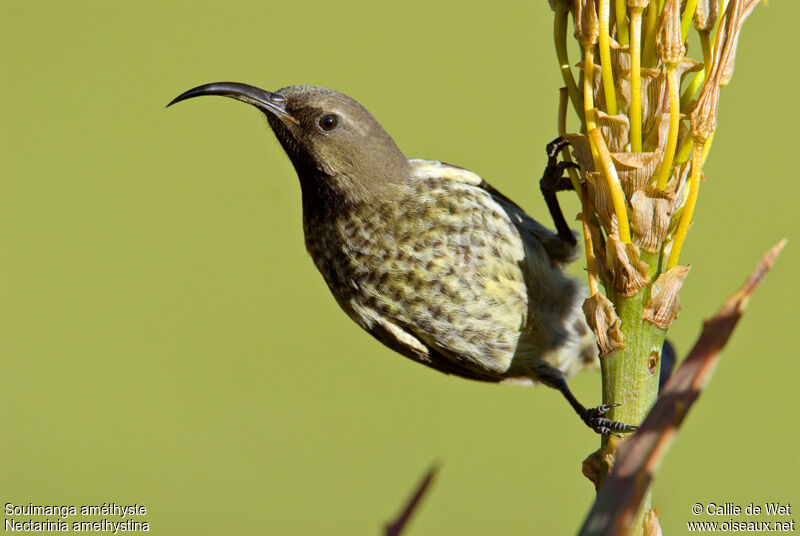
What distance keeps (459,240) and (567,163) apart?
26.3 inches

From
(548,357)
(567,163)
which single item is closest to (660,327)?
(567,163)

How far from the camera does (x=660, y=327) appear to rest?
1.00m

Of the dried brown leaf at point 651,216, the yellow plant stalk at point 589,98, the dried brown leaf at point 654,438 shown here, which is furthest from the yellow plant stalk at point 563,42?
the dried brown leaf at point 654,438

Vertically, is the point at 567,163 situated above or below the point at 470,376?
above

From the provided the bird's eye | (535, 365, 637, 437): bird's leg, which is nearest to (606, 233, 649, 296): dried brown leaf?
(535, 365, 637, 437): bird's leg

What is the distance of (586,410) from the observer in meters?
1.44

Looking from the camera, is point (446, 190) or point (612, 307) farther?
point (446, 190)

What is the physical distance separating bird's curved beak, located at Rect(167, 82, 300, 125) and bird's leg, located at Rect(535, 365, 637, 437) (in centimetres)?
83

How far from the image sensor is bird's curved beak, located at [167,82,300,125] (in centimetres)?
169

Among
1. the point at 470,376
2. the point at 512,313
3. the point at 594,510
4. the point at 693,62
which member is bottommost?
the point at 470,376

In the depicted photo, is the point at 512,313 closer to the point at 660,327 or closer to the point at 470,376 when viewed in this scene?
Result: the point at 470,376

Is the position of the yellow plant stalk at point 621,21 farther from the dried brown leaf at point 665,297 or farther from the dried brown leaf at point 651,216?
the dried brown leaf at point 665,297

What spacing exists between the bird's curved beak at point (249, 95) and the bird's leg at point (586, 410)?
0.83 metres

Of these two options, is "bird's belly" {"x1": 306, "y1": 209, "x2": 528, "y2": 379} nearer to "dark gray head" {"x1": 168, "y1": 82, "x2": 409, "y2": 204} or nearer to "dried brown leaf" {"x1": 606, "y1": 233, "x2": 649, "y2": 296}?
"dark gray head" {"x1": 168, "y1": 82, "x2": 409, "y2": 204}
